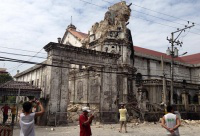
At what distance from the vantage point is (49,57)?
→ 1574cm

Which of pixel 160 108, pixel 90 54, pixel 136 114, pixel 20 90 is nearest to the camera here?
pixel 20 90

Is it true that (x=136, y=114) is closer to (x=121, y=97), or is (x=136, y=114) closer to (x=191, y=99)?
(x=121, y=97)

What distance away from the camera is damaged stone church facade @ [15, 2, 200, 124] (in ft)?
50.6

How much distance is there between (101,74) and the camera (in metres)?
17.7

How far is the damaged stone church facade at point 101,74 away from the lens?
1543 cm

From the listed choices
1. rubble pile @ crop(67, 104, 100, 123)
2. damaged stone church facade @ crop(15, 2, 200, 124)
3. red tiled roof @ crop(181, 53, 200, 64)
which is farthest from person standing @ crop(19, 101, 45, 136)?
red tiled roof @ crop(181, 53, 200, 64)

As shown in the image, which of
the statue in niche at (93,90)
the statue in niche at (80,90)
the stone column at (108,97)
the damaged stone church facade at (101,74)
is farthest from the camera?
the statue in niche at (80,90)

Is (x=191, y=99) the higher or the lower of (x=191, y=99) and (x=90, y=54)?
the lower

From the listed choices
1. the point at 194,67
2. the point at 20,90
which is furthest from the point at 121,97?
the point at 194,67

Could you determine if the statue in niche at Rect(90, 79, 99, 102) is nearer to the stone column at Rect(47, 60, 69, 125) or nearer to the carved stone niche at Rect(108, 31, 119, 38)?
the stone column at Rect(47, 60, 69, 125)

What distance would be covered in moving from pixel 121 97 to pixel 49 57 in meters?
9.74

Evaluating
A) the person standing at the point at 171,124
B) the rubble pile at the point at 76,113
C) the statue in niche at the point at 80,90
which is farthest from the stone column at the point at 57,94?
the person standing at the point at 171,124

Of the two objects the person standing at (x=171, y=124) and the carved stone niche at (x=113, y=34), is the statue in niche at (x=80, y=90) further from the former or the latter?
the person standing at (x=171, y=124)

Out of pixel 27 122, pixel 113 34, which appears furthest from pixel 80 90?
pixel 27 122
